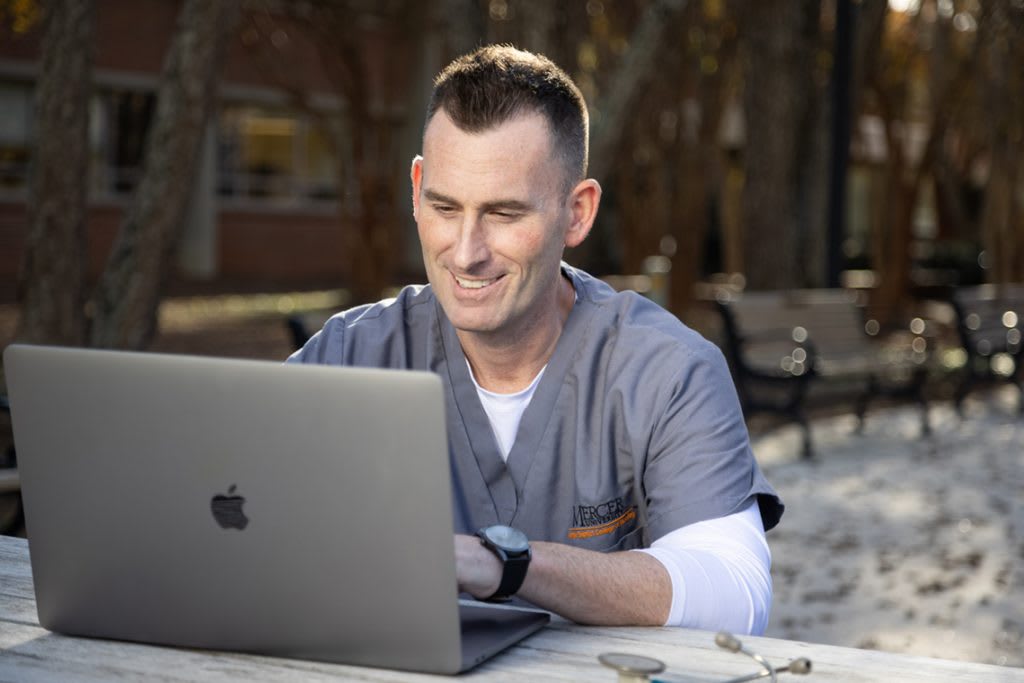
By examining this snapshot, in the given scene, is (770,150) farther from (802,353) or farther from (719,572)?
(719,572)

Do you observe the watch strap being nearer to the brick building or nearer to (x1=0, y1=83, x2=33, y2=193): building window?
the brick building

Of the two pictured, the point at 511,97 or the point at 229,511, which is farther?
the point at 511,97

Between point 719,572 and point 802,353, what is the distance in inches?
315

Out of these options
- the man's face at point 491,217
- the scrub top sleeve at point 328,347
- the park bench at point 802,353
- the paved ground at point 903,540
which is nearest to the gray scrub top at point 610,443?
the man's face at point 491,217

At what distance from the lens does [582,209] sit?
276 centimetres

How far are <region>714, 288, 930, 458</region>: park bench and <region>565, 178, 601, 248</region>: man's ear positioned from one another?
23.4ft

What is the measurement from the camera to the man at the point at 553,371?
2510 millimetres

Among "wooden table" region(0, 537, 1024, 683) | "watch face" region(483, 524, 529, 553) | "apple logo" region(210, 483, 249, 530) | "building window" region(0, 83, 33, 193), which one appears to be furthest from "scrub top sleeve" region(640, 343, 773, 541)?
"building window" region(0, 83, 33, 193)

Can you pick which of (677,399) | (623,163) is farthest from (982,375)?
(677,399)

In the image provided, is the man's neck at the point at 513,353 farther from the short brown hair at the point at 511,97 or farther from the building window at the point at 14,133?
the building window at the point at 14,133

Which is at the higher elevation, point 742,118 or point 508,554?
point 742,118

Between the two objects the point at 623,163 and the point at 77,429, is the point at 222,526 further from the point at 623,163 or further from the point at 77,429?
the point at 623,163

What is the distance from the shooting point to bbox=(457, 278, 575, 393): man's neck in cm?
273

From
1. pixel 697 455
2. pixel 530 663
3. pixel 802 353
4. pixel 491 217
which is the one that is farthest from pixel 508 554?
pixel 802 353
